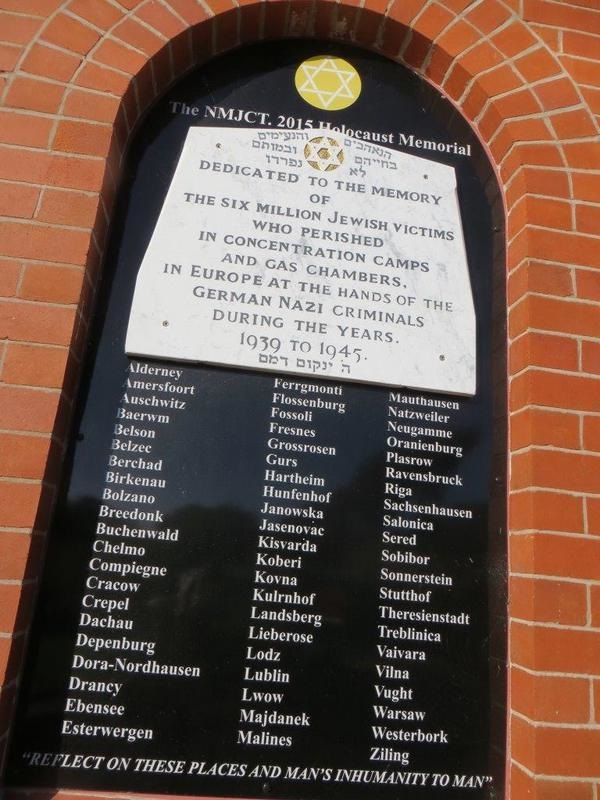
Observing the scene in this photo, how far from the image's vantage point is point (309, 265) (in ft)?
6.24

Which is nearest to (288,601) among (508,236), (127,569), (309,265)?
(127,569)

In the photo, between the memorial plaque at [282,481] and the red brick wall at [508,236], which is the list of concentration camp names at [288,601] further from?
the red brick wall at [508,236]

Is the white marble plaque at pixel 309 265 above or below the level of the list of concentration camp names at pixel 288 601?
above

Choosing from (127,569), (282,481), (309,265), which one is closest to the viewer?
(127,569)

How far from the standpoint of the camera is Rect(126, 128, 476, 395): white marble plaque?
182cm

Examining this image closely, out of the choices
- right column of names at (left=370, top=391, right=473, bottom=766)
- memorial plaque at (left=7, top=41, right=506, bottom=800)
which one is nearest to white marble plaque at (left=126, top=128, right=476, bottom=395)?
memorial plaque at (left=7, top=41, right=506, bottom=800)

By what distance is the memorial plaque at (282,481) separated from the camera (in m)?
1.57

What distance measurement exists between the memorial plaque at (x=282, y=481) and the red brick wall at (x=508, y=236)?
100 millimetres

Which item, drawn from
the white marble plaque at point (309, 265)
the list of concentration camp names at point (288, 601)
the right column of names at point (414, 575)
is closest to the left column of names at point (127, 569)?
the list of concentration camp names at point (288, 601)

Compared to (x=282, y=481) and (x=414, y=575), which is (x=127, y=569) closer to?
(x=282, y=481)

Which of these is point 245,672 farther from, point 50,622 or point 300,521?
point 50,622

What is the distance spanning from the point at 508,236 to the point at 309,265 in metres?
0.72

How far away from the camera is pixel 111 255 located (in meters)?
1.89

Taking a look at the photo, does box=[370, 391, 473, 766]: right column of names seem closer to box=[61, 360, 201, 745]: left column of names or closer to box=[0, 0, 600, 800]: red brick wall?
box=[0, 0, 600, 800]: red brick wall
